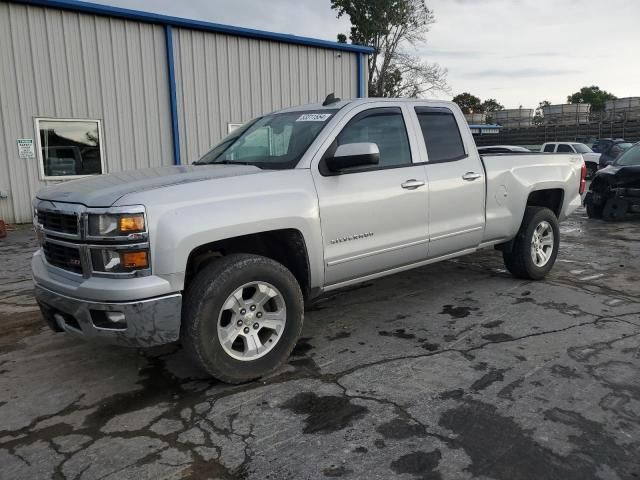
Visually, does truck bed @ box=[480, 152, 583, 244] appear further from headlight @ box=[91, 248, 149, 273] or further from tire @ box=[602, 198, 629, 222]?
tire @ box=[602, 198, 629, 222]

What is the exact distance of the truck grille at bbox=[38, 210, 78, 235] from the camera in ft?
10.2

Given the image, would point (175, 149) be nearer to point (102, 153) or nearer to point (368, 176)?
point (102, 153)

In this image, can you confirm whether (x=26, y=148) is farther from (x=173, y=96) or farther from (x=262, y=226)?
(x=262, y=226)

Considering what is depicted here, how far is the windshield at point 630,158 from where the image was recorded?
1032 centimetres

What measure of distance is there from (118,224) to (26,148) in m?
9.45

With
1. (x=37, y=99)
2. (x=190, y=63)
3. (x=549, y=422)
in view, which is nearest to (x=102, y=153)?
(x=37, y=99)

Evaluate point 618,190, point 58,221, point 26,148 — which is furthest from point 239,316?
point 26,148

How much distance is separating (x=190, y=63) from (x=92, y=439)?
36.8 ft

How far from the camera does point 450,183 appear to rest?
469 centimetres

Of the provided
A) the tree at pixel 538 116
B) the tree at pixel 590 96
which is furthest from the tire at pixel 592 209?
the tree at pixel 590 96

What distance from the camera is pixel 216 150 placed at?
4699 mm

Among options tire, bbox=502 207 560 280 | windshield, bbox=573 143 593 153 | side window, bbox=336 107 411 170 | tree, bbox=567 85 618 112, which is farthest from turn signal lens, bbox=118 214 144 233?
tree, bbox=567 85 618 112

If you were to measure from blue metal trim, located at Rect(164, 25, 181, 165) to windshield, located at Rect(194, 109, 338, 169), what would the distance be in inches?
323

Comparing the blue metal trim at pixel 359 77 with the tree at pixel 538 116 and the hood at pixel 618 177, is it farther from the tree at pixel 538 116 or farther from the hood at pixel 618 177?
the tree at pixel 538 116
